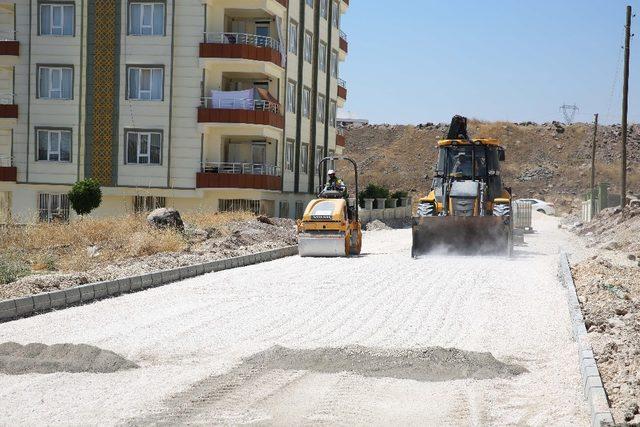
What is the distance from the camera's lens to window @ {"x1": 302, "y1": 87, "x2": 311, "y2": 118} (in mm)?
51938

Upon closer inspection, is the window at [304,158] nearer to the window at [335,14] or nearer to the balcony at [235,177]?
the balcony at [235,177]

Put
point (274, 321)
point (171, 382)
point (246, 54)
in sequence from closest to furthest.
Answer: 1. point (171, 382)
2. point (274, 321)
3. point (246, 54)

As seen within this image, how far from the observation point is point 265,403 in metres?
8.34

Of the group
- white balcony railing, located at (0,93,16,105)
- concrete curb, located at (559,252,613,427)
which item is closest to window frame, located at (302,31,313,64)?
white balcony railing, located at (0,93,16,105)

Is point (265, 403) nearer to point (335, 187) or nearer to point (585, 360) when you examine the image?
point (585, 360)

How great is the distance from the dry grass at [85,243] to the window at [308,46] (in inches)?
954

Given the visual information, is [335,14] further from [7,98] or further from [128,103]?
[7,98]

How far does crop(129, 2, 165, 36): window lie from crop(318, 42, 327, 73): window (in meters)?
14.3

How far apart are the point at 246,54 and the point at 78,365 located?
111 feet

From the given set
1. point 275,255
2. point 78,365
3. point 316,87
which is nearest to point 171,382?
point 78,365

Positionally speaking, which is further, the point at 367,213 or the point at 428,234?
the point at 367,213

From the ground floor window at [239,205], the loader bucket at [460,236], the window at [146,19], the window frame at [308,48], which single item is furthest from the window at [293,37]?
the loader bucket at [460,236]

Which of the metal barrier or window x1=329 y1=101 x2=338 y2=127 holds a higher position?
window x1=329 y1=101 x2=338 y2=127

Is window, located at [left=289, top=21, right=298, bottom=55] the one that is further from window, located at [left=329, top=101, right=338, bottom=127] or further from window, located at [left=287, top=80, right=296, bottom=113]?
window, located at [left=329, top=101, right=338, bottom=127]
